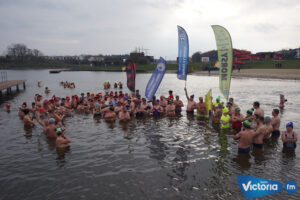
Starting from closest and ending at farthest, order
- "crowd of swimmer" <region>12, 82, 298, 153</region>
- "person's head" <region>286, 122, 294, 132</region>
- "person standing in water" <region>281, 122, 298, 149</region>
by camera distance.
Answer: "person's head" <region>286, 122, 294, 132</region>, "crowd of swimmer" <region>12, 82, 298, 153</region>, "person standing in water" <region>281, 122, 298, 149</region>

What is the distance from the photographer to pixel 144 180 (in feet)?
23.1

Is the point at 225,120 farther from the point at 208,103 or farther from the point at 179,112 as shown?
the point at 179,112

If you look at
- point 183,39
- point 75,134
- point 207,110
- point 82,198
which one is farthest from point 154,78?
point 82,198

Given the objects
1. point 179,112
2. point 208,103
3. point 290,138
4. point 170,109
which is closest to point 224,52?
point 208,103

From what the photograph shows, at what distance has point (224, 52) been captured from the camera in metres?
12.1

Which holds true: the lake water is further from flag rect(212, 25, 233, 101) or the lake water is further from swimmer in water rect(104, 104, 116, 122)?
flag rect(212, 25, 233, 101)

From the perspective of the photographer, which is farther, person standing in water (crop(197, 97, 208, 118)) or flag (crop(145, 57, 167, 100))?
flag (crop(145, 57, 167, 100))

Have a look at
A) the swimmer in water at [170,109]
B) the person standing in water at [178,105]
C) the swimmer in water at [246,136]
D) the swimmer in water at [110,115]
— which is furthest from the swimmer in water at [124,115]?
the swimmer in water at [246,136]

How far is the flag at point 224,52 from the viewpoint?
11875mm

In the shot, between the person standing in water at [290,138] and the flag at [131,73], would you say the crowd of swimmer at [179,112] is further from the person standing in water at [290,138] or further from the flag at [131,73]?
the flag at [131,73]

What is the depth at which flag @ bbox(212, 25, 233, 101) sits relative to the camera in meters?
11.9

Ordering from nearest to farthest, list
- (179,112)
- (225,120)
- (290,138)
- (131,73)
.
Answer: (290,138) < (225,120) < (179,112) < (131,73)

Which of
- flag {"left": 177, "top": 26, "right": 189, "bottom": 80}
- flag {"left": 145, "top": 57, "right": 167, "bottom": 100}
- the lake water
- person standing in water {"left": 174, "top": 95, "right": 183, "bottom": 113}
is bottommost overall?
the lake water

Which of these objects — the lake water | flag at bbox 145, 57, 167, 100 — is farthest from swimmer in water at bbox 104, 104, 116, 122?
flag at bbox 145, 57, 167, 100
